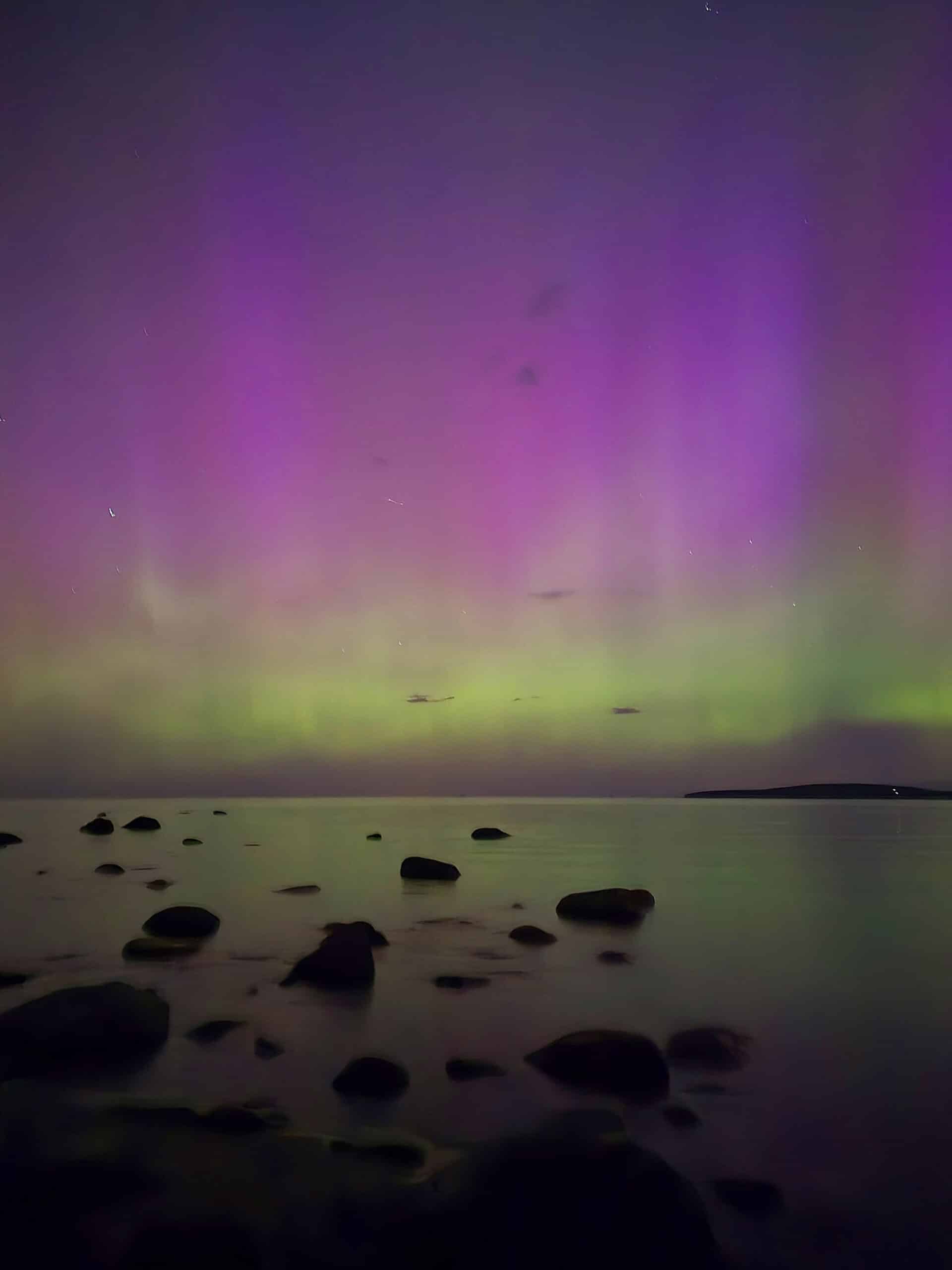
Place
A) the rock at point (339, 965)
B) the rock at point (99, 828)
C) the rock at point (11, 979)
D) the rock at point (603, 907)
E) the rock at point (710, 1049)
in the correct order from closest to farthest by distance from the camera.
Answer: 1. the rock at point (710, 1049)
2. the rock at point (11, 979)
3. the rock at point (339, 965)
4. the rock at point (603, 907)
5. the rock at point (99, 828)

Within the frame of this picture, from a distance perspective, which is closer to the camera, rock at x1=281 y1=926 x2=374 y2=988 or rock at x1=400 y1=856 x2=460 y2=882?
rock at x1=281 y1=926 x2=374 y2=988

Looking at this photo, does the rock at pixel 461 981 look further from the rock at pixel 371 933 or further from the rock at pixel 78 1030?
the rock at pixel 78 1030

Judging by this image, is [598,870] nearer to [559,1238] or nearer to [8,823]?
[559,1238]

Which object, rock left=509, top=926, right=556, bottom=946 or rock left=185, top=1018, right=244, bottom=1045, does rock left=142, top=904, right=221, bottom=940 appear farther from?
rock left=185, top=1018, right=244, bottom=1045

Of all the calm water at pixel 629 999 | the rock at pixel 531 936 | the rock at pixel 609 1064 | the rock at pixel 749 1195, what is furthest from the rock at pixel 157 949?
the rock at pixel 749 1195

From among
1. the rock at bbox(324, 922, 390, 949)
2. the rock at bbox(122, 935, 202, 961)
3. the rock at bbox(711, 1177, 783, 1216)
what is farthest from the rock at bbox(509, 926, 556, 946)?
the rock at bbox(711, 1177, 783, 1216)

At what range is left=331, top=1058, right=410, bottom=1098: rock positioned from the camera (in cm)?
670

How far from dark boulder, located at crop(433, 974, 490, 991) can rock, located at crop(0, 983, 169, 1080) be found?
372 centimetres

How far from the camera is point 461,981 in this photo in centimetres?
1071

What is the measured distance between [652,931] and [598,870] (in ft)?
36.4

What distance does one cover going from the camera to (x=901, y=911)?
1795 cm

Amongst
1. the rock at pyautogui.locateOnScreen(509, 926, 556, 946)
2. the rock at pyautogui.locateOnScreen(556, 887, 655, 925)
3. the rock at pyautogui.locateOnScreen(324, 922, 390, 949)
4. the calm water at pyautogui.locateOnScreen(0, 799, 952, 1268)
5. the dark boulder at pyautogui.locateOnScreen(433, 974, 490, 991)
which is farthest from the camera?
the rock at pyautogui.locateOnScreen(556, 887, 655, 925)

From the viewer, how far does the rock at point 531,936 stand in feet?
45.0

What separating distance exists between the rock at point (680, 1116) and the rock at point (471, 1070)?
1608mm
